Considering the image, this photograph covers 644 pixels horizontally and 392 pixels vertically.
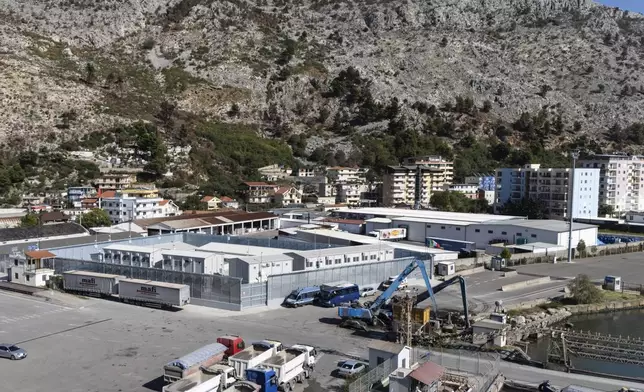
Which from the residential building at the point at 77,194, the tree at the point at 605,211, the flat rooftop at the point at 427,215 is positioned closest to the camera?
the flat rooftop at the point at 427,215

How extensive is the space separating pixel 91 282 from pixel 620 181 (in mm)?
48289

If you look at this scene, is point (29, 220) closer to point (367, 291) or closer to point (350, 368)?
point (367, 291)

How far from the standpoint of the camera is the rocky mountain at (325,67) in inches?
2571

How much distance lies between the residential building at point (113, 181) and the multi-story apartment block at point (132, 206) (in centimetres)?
525

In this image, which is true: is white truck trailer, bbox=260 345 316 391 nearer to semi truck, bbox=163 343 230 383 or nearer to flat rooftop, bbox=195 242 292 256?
semi truck, bbox=163 343 230 383

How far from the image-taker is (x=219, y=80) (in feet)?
255

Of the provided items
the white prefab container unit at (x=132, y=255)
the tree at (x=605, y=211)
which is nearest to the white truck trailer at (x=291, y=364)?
the white prefab container unit at (x=132, y=255)

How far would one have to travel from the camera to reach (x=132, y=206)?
1617 inches

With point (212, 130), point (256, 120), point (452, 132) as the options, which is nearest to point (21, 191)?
point (212, 130)

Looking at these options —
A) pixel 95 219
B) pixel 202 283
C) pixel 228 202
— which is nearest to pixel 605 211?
pixel 228 202

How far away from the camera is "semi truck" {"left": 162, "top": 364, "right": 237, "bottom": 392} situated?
37.1 ft

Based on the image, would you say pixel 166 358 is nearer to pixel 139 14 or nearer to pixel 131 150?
pixel 131 150

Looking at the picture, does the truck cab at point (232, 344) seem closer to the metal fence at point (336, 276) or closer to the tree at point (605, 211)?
the metal fence at point (336, 276)

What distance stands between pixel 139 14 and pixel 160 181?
49.8 metres
